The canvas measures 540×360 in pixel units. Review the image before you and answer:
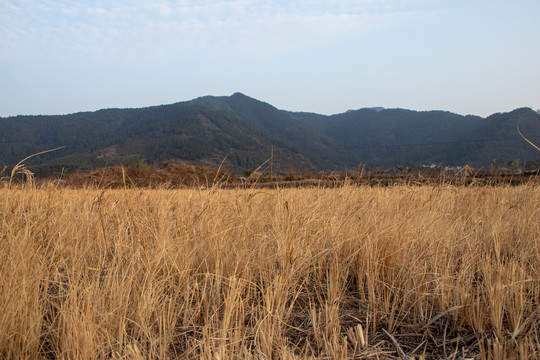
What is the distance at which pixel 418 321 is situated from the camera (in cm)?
157

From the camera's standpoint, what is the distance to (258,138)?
111 meters

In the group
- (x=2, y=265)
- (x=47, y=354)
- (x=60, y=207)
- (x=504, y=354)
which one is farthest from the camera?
(x=60, y=207)

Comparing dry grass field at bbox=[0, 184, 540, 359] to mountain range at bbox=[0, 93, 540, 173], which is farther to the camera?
mountain range at bbox=[0, 93, 540, 173]

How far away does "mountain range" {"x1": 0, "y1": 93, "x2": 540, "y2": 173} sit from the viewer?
2413 inches

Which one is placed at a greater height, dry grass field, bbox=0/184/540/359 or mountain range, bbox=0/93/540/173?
mountain range, bbox=0/93/540/173

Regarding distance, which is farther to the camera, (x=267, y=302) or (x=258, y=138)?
(x=258, y=138)

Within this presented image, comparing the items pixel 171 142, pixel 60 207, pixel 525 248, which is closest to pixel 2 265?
pixel 60 207

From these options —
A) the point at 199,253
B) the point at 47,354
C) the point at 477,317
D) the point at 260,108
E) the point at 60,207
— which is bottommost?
the point at 47,354

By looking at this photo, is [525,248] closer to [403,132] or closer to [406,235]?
[406,235]

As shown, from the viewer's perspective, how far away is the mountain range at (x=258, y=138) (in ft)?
201

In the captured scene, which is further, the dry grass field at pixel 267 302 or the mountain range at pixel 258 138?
the mountain range at pixel 258 138

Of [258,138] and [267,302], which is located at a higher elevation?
[258,138]

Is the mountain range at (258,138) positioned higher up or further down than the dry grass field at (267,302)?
higher up

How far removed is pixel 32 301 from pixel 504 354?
193 centimetres
